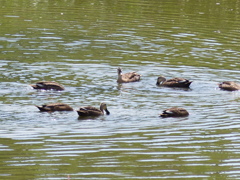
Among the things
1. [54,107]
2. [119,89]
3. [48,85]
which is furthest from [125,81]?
[54,107]

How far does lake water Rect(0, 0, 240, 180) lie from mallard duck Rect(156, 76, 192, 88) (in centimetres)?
18

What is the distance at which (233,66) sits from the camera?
81.0 ft

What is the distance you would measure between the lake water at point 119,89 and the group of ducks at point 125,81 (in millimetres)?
198

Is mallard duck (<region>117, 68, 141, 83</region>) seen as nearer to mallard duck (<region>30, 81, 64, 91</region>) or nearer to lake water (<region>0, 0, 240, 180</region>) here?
lake water (<region>0, 0, 240, 180</region>)

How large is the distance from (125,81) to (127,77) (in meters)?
0.19

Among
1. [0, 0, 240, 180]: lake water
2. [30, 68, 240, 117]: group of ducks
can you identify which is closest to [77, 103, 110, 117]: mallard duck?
[30, 68, 240, 117]: group of ducks

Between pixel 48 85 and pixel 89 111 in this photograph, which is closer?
pixel 89 111

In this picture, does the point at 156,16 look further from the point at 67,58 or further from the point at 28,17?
the point at 67,58

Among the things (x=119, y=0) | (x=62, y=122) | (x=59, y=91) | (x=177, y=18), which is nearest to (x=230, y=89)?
(x=59, y=91)

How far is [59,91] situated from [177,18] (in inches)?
563

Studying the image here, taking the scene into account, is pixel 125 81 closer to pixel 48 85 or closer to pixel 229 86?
pixel 48 85

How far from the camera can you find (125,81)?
882 inches

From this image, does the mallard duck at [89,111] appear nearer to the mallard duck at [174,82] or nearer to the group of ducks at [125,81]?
the group of ducks at [125,81]

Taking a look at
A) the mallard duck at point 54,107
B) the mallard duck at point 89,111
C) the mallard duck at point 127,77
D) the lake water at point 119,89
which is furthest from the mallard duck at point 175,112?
the mallard duck at point 127,77
